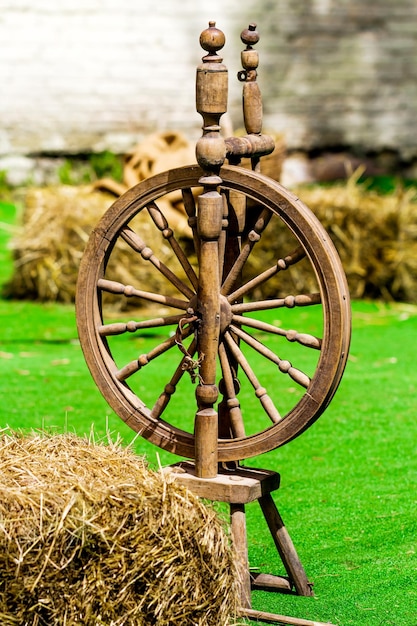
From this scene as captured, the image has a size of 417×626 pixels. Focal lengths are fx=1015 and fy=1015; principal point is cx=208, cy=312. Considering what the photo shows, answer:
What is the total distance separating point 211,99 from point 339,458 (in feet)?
7.53

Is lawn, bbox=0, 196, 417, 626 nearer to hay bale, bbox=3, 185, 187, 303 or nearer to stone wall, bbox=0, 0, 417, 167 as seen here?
hay bale, bbox=3, 185, 187, 303

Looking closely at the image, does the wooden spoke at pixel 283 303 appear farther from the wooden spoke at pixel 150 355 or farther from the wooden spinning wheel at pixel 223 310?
the wooden spoke at pixel 150 355

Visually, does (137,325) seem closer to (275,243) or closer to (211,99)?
(211,99)

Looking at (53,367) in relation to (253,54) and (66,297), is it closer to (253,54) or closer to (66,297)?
(66,297)

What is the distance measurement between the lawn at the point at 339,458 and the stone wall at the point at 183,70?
5155 millimetres

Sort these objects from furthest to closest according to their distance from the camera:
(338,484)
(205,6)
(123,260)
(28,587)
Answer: (205,6), (123,260), (338,484), (28,587)

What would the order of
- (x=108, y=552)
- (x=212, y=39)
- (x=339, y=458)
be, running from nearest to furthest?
(x=108, y=552) < (x=212, y=39) < (x=339, y=458)

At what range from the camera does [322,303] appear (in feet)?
9.98

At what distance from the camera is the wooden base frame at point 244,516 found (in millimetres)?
3055

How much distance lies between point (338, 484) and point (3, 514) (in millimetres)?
2203

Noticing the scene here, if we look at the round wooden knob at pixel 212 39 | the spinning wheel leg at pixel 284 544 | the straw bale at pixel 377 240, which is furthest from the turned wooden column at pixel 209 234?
the straw bale at pixel 377 240

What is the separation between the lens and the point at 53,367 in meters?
6.51

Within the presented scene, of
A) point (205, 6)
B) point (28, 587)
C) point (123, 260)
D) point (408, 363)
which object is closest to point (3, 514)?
point (28, 587)

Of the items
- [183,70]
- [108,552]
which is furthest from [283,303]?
[183,70]
